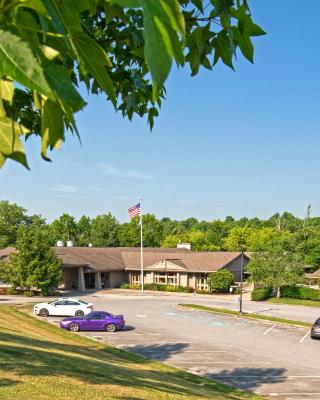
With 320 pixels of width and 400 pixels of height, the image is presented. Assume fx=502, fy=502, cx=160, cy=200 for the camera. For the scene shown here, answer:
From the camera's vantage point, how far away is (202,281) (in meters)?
60.4

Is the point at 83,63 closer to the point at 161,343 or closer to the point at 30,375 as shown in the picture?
the point at 30,375

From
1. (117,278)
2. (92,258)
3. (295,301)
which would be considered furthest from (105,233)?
(295,301)

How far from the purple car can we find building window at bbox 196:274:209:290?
3013 centimetres

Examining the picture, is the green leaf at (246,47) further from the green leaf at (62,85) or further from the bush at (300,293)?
the bush at (300,293)

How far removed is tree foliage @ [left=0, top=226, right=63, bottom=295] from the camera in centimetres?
4738

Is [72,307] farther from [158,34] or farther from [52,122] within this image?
[158,34]

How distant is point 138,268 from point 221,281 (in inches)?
455

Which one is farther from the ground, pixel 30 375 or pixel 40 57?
pixel 40 57

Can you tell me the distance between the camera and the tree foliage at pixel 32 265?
47.4m

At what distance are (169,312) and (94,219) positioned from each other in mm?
67584

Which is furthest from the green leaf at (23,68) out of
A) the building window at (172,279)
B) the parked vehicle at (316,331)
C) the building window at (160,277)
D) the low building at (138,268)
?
the building window at (160,277)

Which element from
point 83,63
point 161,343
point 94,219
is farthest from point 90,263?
point 83,63

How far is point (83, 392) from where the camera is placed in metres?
11.4

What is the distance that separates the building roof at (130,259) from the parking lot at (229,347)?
731 inches
